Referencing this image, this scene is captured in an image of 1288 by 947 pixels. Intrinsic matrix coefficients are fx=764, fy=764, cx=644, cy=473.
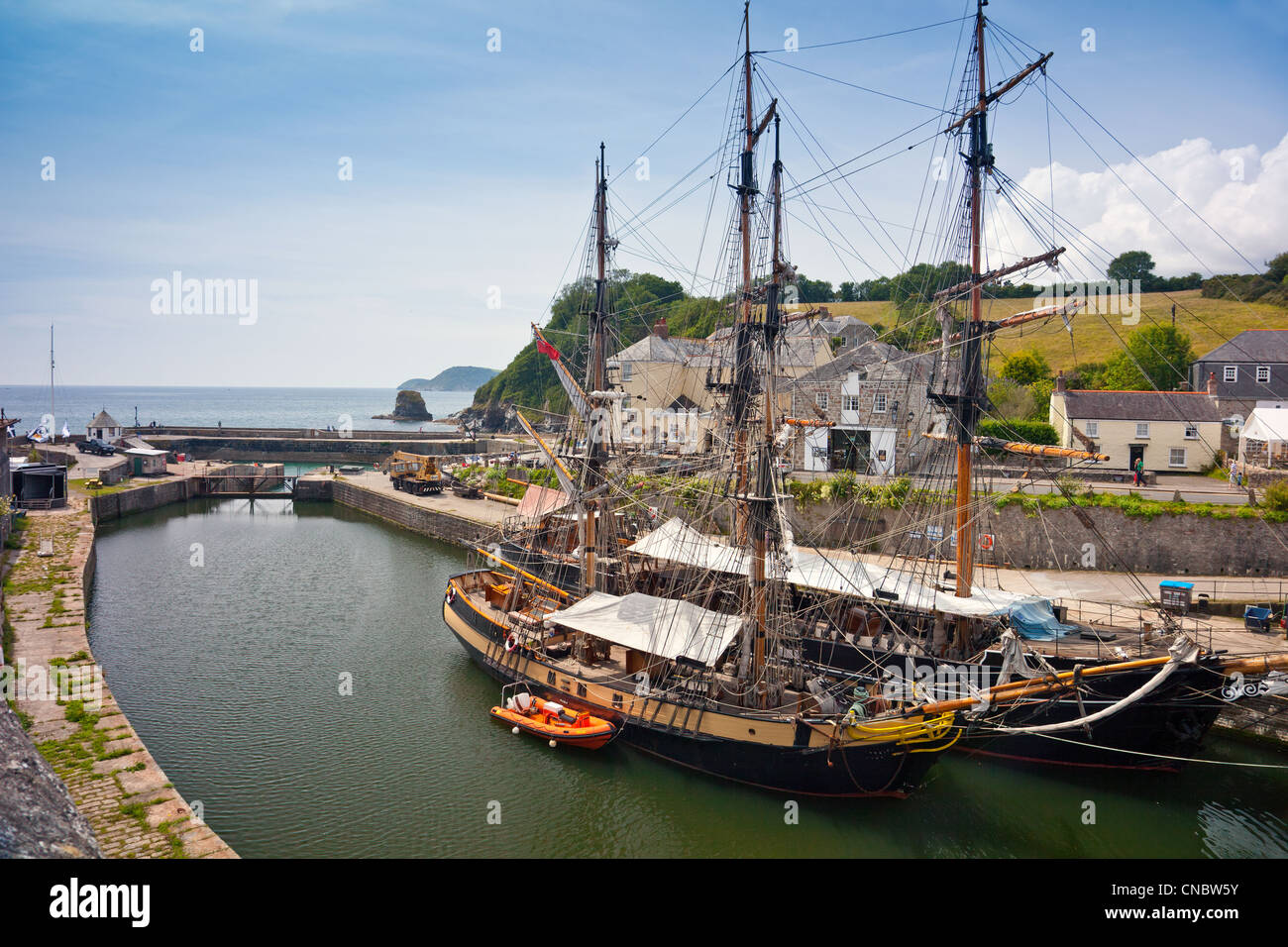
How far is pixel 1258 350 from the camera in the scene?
138 ft

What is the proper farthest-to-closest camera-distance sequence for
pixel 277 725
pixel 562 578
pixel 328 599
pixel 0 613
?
1. pixel 328 599
2. pixel 562 578
3. pixel 0 613
4. pixel 277 725

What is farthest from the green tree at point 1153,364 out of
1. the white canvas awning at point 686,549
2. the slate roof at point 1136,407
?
the white canvas awning at point 686,549

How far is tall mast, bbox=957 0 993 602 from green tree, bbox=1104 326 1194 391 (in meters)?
39.0

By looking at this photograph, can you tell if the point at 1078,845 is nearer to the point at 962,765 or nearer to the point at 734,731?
the point at 962,765

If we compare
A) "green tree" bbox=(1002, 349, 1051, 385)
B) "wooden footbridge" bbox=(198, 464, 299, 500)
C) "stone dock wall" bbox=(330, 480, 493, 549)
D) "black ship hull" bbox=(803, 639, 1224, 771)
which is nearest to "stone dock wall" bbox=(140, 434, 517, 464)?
"wooden footbridge" bbox=(198, 464, 299, 500)

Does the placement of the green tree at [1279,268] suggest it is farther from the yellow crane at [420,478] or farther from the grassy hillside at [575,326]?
the yellow crane at [420,478]

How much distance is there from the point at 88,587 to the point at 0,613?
11.4m

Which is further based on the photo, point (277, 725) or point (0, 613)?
point (0, 613)

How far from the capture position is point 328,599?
33281 mm

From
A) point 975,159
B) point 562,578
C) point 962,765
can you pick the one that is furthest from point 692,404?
point 962,765

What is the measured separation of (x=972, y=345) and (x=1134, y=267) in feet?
310

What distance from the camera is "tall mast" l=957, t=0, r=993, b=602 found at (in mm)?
21719

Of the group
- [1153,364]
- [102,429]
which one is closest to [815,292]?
[1153,364]

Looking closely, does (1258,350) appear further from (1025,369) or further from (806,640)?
(806,640)
